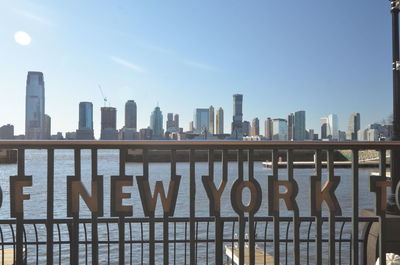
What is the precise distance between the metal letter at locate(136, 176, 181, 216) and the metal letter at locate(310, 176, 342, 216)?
1.21 metres

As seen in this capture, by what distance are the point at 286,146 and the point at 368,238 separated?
7.67 feet

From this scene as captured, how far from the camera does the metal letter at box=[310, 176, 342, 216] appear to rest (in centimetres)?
384

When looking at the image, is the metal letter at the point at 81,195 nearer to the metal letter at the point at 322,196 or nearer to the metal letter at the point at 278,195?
the metal letter at the point at 278,195

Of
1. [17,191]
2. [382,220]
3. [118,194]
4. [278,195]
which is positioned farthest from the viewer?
[382,220]

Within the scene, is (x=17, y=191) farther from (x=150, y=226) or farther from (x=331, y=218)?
(x=331, y=218)

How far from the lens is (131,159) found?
10044cm

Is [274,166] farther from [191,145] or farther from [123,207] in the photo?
[123,207]

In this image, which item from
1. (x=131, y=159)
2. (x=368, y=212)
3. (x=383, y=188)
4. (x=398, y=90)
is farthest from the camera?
(x=131, y=159)

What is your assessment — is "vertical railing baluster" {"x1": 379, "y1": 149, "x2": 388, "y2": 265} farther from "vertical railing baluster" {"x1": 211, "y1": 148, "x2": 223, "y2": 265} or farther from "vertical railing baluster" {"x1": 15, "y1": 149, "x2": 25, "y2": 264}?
"vertical railing baluster" {"x1": 15, "y1": 149, "x2": 25, "y2": 264}

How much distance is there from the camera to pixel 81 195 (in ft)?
11.9

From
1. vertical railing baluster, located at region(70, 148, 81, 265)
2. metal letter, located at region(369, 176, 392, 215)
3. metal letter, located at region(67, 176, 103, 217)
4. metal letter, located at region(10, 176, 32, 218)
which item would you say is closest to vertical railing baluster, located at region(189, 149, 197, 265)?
metal letter, located at region(67, 176, 103, 217)

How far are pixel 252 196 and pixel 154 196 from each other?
853 mm

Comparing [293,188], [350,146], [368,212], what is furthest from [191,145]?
[368,212]

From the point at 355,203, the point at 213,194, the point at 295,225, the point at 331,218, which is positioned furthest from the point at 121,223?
the point at 355,203
